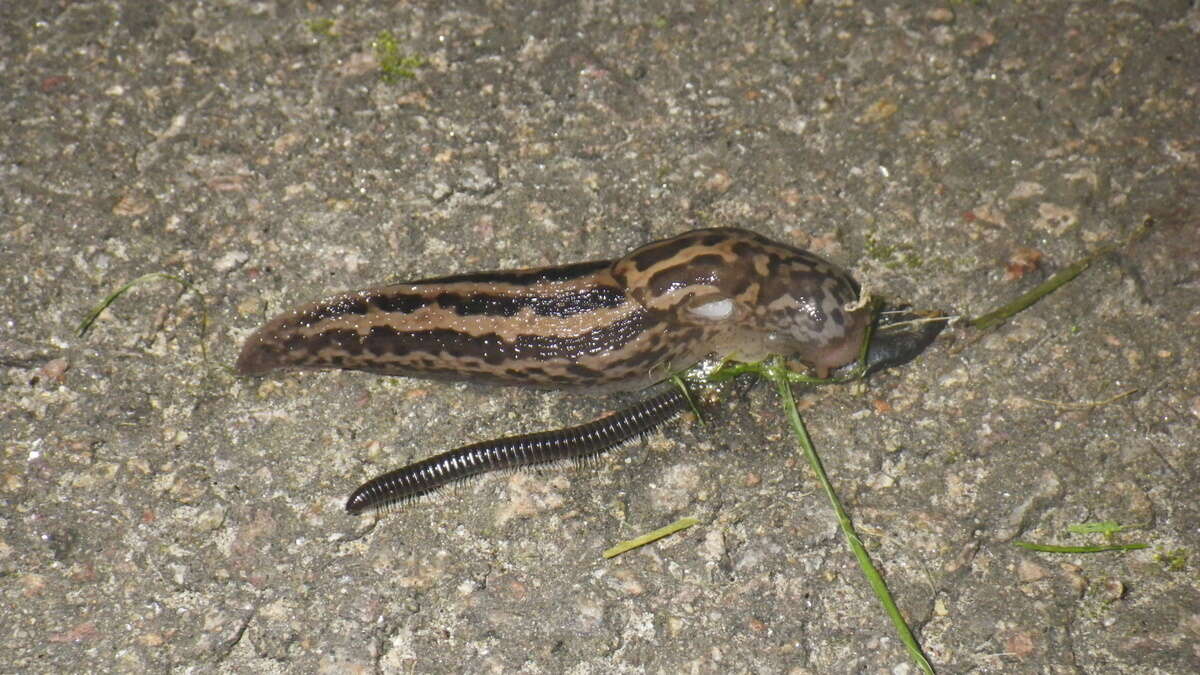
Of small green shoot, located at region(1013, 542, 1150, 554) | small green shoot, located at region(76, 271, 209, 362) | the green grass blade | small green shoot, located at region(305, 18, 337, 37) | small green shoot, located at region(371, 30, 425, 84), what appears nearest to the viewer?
the green grass blade

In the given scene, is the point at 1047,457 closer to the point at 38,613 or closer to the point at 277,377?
the point at 277,377

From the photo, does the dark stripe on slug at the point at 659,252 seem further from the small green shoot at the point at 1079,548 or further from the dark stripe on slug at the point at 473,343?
the small green shoot at the point at 1079,548

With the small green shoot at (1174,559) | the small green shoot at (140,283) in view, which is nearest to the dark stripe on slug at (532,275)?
the small green shoot at (140,283)

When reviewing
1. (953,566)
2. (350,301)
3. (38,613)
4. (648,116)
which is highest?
(648,116)

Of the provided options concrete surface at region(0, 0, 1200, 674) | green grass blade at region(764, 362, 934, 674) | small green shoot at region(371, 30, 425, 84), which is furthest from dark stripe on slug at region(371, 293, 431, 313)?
green grass blade at region(764, 362, 934, 674)

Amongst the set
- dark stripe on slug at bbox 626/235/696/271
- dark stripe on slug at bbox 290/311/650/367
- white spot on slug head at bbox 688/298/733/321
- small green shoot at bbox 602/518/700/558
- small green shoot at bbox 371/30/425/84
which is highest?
small green shoot at bbox 371/30/425/84

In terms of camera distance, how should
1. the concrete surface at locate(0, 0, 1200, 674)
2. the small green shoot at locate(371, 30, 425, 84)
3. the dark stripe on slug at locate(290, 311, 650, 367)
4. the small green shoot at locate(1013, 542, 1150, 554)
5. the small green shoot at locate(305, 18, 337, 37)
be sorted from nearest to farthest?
the concrete surface at locate(0, 0, 1200, 674)
the small green shoot at locate(1013, 542, 1150, 554)
the dark stripe on slug at locate(290, 311, 650, 367)
the small green shoot at locate(371, 30, 425, 84)
the small green shoot at locate(305, 18, 337, 37)

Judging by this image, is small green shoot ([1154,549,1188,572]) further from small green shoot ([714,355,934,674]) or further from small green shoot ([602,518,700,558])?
small green shoot ([602,518,700,558])

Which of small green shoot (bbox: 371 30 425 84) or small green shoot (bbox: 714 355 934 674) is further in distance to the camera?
small green shoot (bbox: 371 30 425 84)

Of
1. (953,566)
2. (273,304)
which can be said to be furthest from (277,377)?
(953,566)
